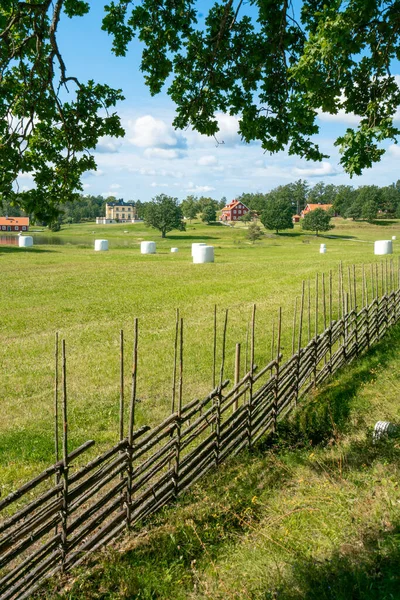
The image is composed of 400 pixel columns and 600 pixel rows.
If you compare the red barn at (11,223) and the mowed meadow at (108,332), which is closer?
the mowed meadow at (108,332)

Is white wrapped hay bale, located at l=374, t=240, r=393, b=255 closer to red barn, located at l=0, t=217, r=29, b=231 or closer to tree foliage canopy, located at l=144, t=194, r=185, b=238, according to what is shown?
tree foliage canopy, located at l=144, t=194, r=185, b=238

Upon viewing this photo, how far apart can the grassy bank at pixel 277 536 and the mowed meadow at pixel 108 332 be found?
6.12 ft

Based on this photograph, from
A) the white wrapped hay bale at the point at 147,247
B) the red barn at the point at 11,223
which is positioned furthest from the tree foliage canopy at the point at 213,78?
the red barn at the point at 11,223

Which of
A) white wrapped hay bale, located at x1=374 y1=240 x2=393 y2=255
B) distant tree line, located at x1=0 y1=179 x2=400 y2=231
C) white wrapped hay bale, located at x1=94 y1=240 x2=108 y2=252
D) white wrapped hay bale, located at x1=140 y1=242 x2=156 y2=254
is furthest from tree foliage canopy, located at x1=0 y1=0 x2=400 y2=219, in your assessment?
distant tree line, located at x1=0 y1=179 x2=400 y2=231

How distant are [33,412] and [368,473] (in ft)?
15.7

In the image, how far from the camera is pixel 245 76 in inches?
263

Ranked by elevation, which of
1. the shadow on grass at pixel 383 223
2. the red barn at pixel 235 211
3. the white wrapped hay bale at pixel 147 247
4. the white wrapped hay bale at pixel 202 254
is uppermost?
the red barn at pixel 235 211

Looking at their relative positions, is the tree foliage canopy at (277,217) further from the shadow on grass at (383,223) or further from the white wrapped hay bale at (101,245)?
the white wrapped hay bale at (101,245)

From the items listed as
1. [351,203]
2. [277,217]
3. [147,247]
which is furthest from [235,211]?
[147,247]

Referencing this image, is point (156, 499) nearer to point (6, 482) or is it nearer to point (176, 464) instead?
point (176, 464)

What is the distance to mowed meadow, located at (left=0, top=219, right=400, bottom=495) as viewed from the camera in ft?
22.4

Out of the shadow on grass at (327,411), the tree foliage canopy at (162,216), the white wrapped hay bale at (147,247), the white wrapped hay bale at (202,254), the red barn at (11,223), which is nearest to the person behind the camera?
the shadow on grass at (327,411)

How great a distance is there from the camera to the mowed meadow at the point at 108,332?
682 cm

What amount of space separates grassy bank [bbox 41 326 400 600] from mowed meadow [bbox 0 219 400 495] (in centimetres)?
187
